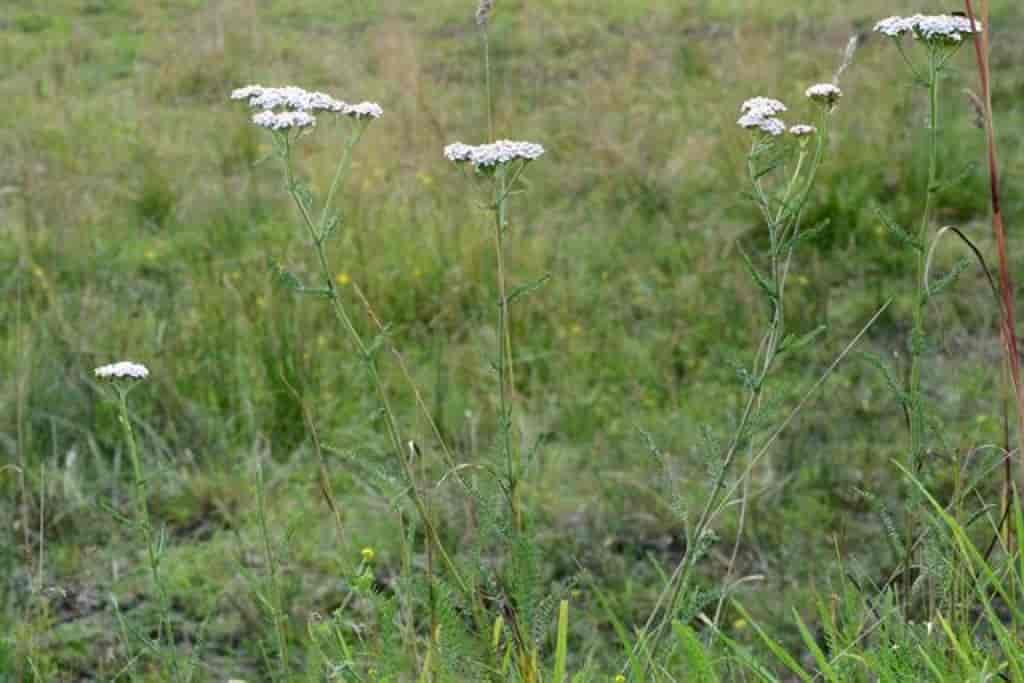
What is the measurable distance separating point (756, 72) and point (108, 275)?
3.02m

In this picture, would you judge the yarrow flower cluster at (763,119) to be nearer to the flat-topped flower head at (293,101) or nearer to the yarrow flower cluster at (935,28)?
the yarrow flower cluster at (935,28)

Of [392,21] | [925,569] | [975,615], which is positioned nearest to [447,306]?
[975,615]

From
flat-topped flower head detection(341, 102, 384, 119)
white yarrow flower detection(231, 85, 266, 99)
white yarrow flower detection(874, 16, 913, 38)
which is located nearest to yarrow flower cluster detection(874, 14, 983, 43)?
white yarrow flower detection(874, 16, 913, 38)

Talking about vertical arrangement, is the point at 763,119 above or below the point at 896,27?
below

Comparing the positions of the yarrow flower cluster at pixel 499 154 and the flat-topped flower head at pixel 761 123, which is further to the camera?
the flat-topped flower head at pixel 761 123

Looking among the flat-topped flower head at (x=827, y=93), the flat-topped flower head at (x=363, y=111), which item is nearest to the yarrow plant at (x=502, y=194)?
the flat-topped flower head at (x=363, y=111)

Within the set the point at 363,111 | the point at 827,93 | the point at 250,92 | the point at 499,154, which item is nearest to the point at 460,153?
→ the point at 499,154

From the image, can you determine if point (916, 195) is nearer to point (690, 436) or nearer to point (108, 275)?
point (690, 436)

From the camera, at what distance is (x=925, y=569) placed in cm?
199

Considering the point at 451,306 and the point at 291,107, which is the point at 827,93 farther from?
the point at 451,306

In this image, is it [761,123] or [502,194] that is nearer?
[502,194]

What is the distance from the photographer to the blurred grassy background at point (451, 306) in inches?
137

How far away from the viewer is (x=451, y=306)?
4.65m

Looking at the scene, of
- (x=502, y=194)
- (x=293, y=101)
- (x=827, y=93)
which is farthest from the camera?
(x=827, y=93)
